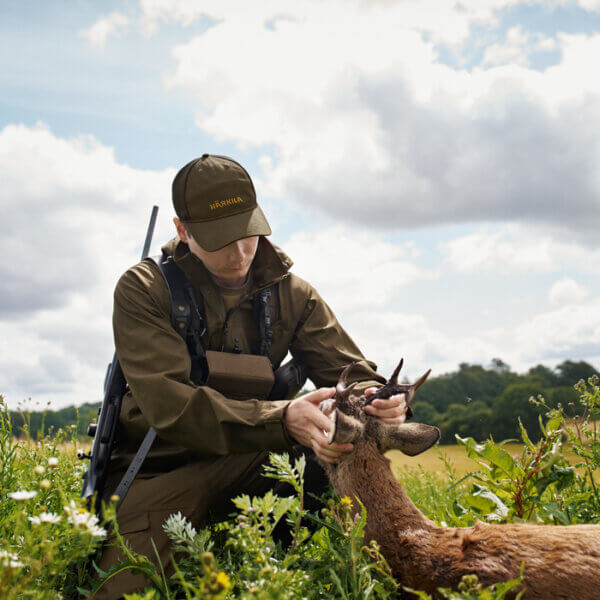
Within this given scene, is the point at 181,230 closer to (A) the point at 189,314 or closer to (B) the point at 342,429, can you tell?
A: (A) the point at 189,314

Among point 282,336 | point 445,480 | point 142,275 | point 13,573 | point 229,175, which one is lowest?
point 445,480

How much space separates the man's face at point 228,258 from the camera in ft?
15.4

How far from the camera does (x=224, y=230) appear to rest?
15.1ft

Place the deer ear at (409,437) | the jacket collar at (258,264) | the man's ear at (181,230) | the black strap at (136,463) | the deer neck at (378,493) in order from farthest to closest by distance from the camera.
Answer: the man's ear at (181,230), the jacket collar at (258,264), the black strap at (136,463), the deer ear at (409,437), the deer neck at (378,493)

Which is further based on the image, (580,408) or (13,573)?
(580,408)

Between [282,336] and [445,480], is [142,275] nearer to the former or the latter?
[282,336]

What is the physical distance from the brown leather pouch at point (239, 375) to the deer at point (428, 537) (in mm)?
1077

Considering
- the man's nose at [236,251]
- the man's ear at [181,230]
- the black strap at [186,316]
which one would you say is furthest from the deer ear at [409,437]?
the man's ear at [181,230]

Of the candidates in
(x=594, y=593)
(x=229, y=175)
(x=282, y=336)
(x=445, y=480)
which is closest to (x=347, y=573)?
(x=594, y=593)

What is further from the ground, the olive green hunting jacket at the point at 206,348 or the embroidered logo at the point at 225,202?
the embroidered logo at the point at 225,202

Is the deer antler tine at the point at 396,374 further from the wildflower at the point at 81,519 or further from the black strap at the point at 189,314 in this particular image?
the wildflower at the point at 81,519

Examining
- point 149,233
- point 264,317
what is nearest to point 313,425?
point 264,317

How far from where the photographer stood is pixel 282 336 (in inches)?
209

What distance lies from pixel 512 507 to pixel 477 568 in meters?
1.52
